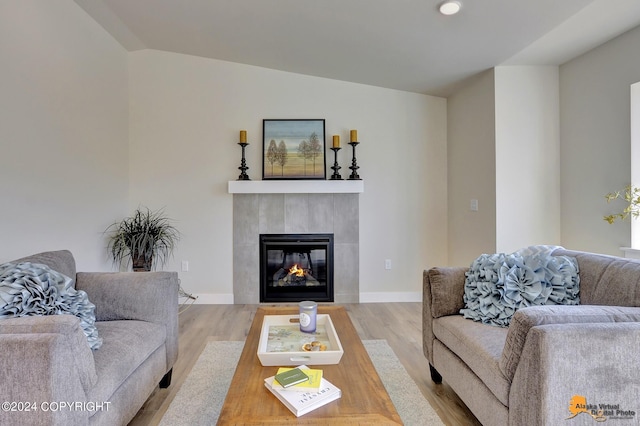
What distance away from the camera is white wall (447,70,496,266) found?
3.23m

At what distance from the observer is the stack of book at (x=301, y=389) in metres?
1.18

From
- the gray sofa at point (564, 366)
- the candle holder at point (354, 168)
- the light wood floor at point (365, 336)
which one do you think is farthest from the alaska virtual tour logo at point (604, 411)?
the candle holder at point (354, 168)

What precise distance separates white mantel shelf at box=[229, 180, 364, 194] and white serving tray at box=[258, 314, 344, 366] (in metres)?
1.99

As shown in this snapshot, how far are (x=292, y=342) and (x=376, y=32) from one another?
250 cm

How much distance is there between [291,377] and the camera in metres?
1.31

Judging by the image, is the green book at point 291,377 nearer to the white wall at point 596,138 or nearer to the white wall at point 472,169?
the white wall at point 472,169

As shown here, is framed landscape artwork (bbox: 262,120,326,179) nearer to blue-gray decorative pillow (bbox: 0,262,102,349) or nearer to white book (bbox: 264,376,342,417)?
blue-gray decorative pillow (bbox: 0,262,102,349)

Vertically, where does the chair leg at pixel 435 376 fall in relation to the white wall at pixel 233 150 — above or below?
below

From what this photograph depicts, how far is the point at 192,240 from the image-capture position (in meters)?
3.90

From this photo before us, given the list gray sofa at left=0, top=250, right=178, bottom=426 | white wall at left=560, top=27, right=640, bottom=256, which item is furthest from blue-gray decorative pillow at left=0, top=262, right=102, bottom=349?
white wall at left=560, top=27, right=640, bottom=256

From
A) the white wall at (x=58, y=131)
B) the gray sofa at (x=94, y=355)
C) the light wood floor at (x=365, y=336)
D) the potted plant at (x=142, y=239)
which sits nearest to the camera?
the gray sofa at (x=94, y=355)

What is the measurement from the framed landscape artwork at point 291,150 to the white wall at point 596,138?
240 centimetres

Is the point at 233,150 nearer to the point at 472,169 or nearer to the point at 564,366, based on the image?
the point at 472,169

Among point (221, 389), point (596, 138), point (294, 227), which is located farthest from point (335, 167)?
point (221, 389)
